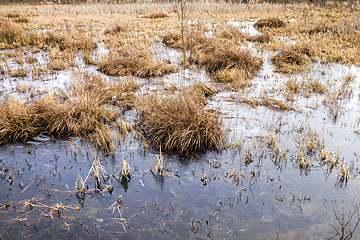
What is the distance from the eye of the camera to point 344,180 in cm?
387

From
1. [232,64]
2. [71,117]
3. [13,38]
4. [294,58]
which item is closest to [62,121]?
[71,117]

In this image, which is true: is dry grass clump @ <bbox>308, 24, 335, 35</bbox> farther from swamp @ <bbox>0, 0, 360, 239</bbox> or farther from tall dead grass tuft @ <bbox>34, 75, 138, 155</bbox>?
tall dead grass tuft @ <bbox>34, 75, 138, 155</bbox>

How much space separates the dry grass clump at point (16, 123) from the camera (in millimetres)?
5062

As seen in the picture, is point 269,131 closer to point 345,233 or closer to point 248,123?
point 248,123

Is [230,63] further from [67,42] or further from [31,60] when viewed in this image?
[67,42]

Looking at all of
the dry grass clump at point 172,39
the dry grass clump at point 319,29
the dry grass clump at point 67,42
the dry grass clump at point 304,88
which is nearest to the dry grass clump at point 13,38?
the dry grass clump at point 67,42

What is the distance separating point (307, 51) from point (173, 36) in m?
6.95

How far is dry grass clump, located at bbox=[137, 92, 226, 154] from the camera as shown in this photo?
15.8 ft

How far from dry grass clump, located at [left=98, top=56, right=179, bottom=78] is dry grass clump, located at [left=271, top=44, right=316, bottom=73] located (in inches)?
162

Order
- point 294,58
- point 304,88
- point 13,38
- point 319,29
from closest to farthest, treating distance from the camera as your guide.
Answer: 1. point 304,88
2. point 294,58
3. point 13,38
4. point 319,29

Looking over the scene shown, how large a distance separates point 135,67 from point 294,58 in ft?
20.8

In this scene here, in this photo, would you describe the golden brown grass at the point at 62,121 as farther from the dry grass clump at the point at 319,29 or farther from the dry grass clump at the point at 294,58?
the dry grass clump at the point at 319,29

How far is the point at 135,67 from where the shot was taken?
9.18 meters

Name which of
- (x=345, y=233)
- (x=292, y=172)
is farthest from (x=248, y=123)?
(x=345, y=233)
